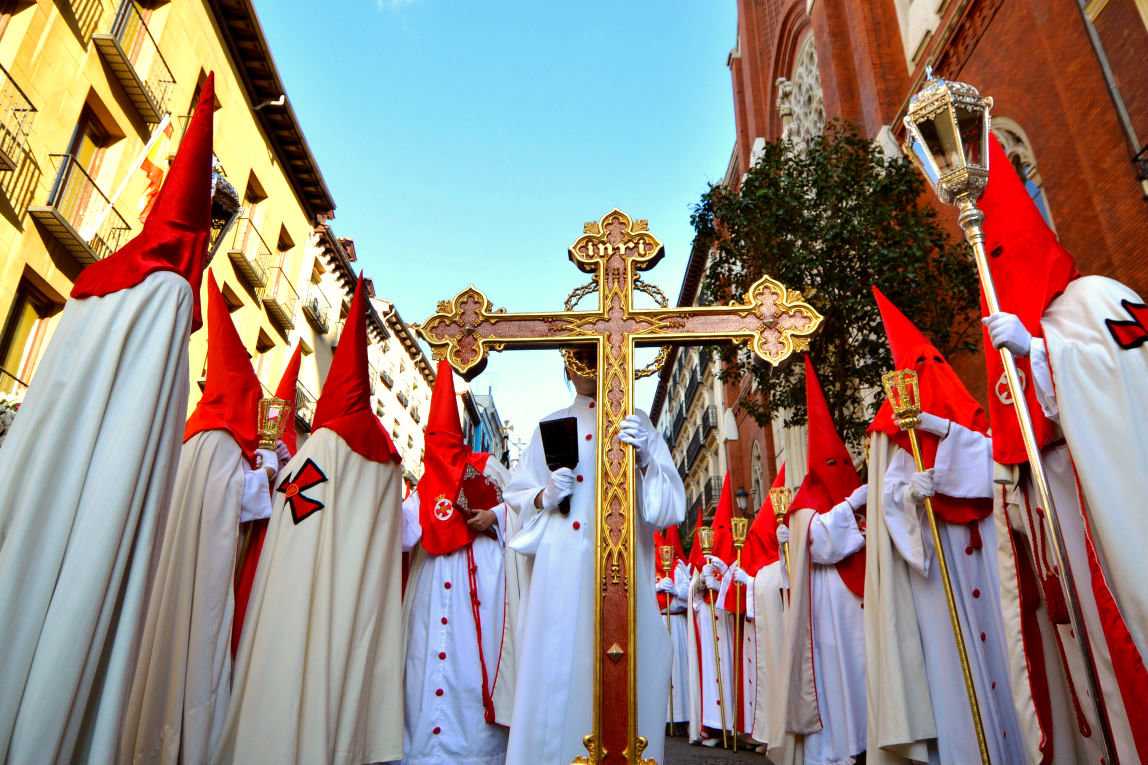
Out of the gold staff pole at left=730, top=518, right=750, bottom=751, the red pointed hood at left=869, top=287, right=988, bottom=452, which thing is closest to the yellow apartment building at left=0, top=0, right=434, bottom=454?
the red pointed hood at left=869, top=287, right=988, bottom=452

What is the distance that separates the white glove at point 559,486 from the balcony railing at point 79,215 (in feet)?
31.2

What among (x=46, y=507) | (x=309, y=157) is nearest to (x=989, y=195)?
(x=46, y=507)

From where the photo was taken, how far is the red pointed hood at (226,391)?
199 inches

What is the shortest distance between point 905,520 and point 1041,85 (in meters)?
7.02

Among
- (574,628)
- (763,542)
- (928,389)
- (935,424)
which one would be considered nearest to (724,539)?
(763,542)

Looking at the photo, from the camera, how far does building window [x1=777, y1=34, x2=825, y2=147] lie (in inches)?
691

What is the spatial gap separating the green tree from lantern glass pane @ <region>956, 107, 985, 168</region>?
5.42 metres

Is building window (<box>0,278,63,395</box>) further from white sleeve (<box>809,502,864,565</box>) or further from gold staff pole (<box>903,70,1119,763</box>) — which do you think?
gold staff pole (<box>903,70,1119,763</box>)

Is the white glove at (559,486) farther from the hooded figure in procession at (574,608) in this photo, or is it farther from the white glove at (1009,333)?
the white glove at (1009,333)

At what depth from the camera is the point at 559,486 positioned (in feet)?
12.6

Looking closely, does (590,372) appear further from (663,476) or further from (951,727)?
(951,727)

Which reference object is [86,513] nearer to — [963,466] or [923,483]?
[923,483]

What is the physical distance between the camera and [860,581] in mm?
5703

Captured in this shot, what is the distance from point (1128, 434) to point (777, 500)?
381cm
